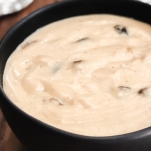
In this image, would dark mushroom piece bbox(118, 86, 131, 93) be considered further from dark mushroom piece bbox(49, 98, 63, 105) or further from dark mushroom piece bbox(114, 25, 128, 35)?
dark mushroom piece bbox(114, 25, 128, 35)

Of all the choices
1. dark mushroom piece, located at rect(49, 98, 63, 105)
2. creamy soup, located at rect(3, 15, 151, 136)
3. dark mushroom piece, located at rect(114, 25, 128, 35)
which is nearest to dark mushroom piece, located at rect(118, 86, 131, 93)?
creamy soup, located at rect(3, 15, 151, 136)

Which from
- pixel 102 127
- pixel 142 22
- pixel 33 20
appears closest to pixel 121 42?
pixel 142 22

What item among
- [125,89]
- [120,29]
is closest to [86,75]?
[125,89]

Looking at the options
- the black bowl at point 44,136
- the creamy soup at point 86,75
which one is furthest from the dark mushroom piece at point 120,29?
the black bowl at point 44,136

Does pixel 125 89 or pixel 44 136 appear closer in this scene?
pixel 44 136

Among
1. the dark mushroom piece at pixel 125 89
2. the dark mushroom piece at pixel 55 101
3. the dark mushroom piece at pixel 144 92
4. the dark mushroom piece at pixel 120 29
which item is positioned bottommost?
the dark mushroom piece at pixel 55 101

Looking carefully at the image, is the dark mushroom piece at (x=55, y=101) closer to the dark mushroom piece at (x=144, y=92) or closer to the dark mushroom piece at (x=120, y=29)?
the dark mushroom piece at (x=144, y=92)

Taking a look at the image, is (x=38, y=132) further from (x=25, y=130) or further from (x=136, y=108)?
(x=136, y=108)

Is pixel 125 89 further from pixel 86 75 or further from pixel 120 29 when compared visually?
pixel 120 29

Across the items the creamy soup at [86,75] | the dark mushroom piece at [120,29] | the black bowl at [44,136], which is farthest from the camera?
the dark mushroom piece at [120,29]
